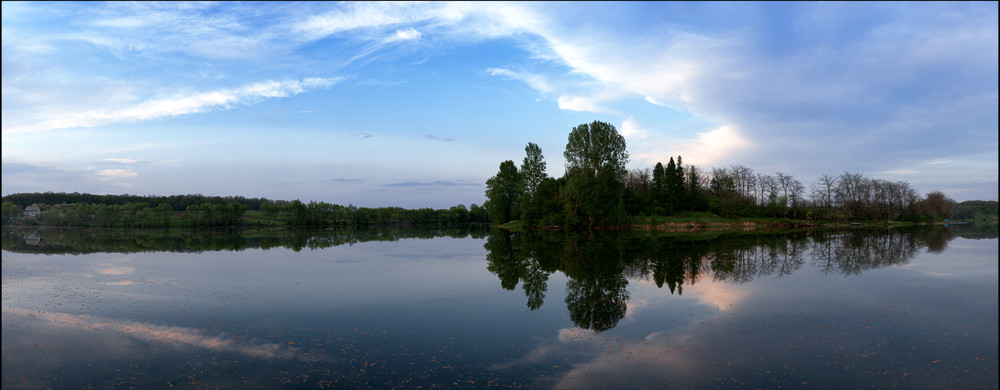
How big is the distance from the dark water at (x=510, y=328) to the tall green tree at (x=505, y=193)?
222 ft

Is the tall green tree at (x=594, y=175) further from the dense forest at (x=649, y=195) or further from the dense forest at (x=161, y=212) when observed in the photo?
the dense forest at (x=161, y=212)

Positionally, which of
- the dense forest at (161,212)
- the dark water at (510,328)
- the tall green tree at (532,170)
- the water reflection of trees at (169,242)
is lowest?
the water reflection of trees at (169,242)

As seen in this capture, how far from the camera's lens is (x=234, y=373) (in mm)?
10305

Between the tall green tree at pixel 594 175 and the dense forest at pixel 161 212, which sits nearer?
the tall green tree at pixel 594 175

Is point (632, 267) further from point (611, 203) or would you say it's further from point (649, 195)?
point (649, 195)

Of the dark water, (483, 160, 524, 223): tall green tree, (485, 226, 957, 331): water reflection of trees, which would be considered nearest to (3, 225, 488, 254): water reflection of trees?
(483, 160, 524, 223): tall green tree

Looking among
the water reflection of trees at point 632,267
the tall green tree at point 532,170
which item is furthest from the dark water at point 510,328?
the tall green tree at point 532,170

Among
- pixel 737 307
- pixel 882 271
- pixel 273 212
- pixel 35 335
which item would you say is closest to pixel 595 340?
pixel 737 307

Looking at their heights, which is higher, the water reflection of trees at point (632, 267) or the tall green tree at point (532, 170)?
the tall green tree at point (532, 170)

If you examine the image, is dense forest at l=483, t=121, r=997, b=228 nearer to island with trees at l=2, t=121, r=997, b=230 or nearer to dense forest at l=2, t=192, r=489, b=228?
island with trees at l=2, t=121, r=997, b=230

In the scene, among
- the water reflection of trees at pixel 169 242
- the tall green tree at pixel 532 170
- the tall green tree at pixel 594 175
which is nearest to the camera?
the water reflection of trees at pixel 169 242

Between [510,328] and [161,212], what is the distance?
168012 millimetres

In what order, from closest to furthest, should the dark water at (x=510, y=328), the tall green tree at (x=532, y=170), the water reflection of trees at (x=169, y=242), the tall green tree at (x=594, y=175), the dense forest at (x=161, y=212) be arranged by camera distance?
the dark water at (x=510, y=328) < the water reflection of trees at (x=169, y=242) < the tall green tree at (x=594, y=175) < the tall green tree at (x=532, y=170) < the dense forest at (x=161, y=212)

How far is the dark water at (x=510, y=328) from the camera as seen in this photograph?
Answer: 1004cm
